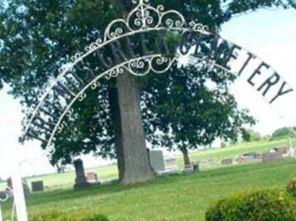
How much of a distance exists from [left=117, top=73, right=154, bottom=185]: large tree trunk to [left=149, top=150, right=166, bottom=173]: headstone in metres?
12.1

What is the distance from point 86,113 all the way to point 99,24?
7.90 meters

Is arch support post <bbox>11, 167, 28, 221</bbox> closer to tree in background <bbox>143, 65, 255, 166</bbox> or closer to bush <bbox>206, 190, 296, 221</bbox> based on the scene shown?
bush <bbox>206, 190, 296, 221</bbox>

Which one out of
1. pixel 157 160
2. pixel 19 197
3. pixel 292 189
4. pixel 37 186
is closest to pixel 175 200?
pixel 292 189

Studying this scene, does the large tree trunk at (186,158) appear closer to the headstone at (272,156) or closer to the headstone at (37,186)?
the headstone at (272,156)

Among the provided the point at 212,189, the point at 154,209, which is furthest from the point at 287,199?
the point at 212,189

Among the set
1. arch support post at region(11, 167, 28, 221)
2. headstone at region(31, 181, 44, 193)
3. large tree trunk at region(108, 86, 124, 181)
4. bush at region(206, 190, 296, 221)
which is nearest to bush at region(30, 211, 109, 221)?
arch support post at region(11, 167, 28, 221)

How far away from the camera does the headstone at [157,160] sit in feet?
131

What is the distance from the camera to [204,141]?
3634 centimetres

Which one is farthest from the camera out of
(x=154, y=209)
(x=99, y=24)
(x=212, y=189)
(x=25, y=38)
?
(x=25, y=38)

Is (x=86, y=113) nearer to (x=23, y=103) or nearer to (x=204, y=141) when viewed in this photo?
(x=23, y=103)

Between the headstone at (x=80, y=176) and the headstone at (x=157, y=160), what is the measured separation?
404cm

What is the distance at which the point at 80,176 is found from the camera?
36.8 metres

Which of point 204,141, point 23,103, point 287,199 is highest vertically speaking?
point 23,103

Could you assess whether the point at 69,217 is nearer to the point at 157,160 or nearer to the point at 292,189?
the point at 292,189
